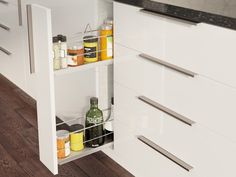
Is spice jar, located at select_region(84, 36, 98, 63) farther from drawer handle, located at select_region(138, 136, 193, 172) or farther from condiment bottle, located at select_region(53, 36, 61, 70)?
drawer handle, located at select_region(138, 136, 193, 172)

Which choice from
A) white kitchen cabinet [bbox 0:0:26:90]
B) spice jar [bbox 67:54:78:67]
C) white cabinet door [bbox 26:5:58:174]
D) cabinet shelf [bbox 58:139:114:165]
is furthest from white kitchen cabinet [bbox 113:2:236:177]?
white kitchen cabinet [bbox 0:0:26:90]

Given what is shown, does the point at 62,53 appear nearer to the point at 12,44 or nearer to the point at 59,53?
the point at 59,53

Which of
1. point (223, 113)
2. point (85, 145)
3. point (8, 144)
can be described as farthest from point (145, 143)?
point (8, 144)

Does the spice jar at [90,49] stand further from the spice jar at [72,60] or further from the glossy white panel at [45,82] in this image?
the glossy white panel at [45,82]

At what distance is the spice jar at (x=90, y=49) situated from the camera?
2.10 meters

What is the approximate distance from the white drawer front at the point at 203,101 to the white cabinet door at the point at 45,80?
0.51 meters

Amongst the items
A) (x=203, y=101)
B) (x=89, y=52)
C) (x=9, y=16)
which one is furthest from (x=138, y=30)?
(x=9, y=16)

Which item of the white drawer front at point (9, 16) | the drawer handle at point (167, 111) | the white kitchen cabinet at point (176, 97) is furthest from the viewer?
the white drawer front at point (9, 16)

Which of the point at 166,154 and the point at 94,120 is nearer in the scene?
the point at 166,154

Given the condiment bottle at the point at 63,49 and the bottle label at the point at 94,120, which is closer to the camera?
the condiment bottle at the point at 63,49

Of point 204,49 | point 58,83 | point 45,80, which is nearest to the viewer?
point 204,49

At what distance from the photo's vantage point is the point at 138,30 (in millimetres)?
1917

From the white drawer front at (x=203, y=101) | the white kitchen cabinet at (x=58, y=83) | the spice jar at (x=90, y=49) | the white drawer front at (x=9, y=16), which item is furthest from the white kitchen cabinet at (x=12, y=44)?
the white drawer front at (x=203, y=101)

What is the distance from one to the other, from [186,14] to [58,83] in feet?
3.23
